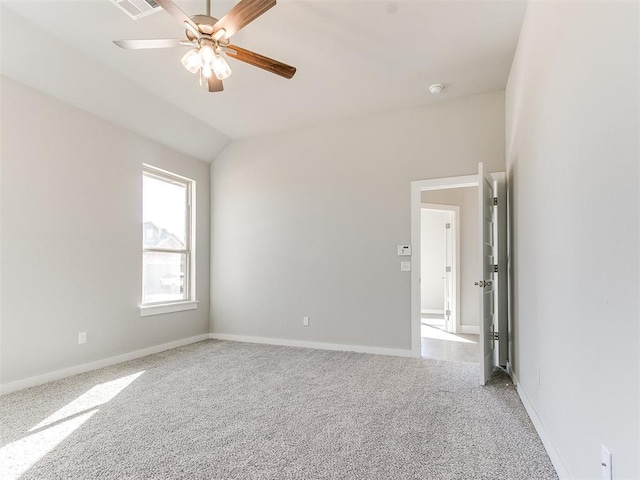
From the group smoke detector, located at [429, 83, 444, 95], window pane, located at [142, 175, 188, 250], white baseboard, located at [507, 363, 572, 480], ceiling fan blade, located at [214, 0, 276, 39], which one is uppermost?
smoke detector, located at [429, 83, 444, 95]

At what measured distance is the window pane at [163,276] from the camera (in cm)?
433

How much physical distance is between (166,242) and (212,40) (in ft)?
10.1

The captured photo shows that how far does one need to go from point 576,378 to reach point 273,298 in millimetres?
3702

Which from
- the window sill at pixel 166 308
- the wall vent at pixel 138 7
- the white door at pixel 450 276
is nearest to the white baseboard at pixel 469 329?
the white door at pixel 450 276

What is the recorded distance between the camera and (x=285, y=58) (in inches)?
123

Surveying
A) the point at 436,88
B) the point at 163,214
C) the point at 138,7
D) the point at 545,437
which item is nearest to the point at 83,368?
the point at 163,214

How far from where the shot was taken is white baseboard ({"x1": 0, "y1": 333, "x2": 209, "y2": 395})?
9.68 feet

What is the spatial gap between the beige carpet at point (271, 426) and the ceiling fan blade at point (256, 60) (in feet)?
7.76

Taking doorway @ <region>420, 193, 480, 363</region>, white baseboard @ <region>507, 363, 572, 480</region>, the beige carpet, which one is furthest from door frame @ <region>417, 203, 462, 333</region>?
white baseboard @ <region>507, 363, 572, 480</region>

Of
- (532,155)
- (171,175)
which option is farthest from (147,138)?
(532,155)

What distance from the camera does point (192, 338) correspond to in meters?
4.86

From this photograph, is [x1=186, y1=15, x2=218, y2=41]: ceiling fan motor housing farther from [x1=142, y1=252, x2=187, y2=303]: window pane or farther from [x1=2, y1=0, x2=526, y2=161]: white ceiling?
[x1=142, y1=252, x2=187, y2=303]: window pane

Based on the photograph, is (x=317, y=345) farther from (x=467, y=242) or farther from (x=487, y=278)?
(x=467, y=242)

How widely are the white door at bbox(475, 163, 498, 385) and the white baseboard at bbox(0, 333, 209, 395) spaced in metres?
3.55
